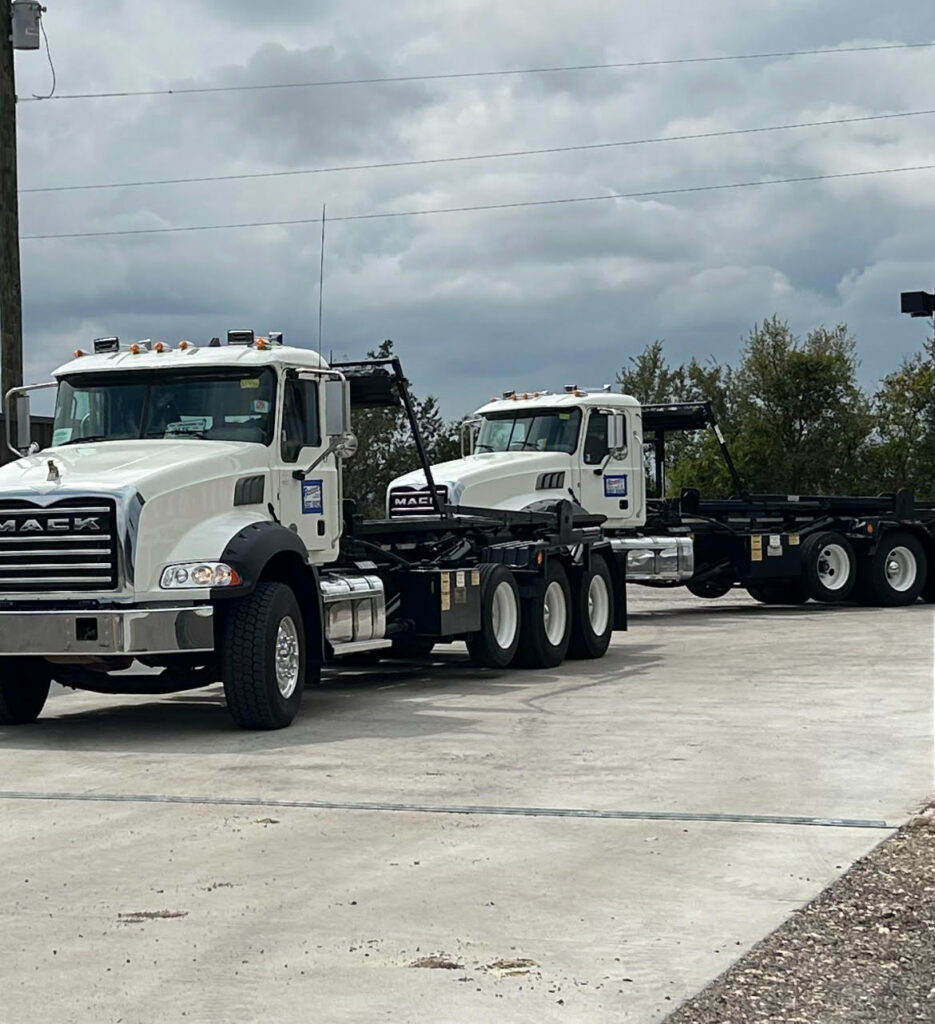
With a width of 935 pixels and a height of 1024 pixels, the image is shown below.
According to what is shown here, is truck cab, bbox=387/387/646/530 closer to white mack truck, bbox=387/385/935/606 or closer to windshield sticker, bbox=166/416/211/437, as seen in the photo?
white mack truck, bbox=387/385/935/606

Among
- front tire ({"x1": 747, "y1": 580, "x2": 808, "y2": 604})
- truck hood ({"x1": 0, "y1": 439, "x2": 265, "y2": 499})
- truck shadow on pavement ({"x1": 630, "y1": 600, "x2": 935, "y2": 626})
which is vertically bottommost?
truck shadow on pavement ({"x1": 630, "y1": 600, "x2": 935, "y2": 626})

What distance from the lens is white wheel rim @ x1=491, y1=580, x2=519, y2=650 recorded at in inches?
659

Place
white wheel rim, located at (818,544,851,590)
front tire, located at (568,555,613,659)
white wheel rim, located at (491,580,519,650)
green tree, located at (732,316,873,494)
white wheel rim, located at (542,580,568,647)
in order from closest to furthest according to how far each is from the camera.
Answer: white wheel rim, located at (491,580,519,650)
white wheel rim, located at (542,580,568,647)
front tire, located at (568,555,613,659)
white wheel rim, located at (818,544,851,590)
green tree, located at (732,316,873,494)

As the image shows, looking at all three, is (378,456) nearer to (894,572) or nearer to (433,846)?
(894,572)

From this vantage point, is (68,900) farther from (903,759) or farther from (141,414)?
(141,414)

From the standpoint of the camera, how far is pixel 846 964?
20.2 feet

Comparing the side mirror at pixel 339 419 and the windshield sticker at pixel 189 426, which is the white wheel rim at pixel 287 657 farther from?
the windshield sticker at pixel 189 426

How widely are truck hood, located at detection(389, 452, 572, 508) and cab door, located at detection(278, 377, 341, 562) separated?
6.87 m

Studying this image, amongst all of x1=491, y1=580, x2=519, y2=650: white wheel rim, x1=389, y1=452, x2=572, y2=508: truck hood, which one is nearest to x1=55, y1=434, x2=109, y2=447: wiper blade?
x1=491, y1=580, x2=519, y2=650: white wheel rim

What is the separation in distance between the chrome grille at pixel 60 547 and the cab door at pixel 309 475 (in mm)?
2007

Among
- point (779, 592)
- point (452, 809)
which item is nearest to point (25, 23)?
point (452, 809)

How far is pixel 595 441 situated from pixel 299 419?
9580 millimetres

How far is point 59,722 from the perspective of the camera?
13477 mm

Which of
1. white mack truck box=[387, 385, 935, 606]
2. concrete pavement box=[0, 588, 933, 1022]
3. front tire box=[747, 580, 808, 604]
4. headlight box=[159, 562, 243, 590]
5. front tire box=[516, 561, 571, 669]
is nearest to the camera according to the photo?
concrete pavement box=[0, 588, 933, 1022]
